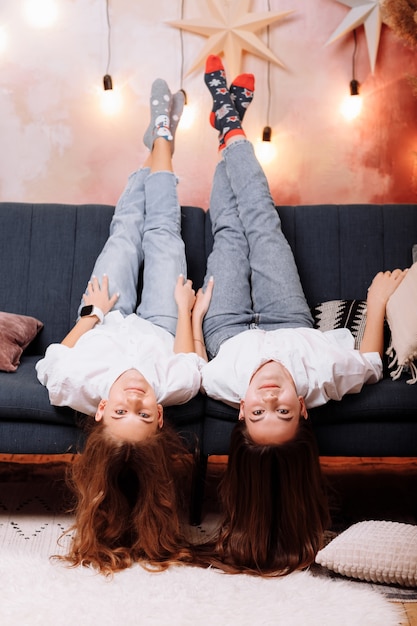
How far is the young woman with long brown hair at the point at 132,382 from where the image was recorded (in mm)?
1804

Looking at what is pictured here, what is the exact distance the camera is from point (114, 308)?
2.54 metres

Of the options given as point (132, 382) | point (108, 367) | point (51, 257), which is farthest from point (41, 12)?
point (132, 382)

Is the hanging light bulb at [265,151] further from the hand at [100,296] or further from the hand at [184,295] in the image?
the hand at [100,296]

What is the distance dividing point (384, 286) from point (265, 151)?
1.24 m

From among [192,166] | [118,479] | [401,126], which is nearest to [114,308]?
[118,479]

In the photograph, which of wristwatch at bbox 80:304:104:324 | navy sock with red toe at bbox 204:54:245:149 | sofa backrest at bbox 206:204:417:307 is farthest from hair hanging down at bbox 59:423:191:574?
navy sock with red toe at bbox 204:54:245:149

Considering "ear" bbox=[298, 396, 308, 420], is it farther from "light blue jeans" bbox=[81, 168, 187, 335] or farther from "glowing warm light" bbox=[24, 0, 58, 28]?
"glowing warm light" bbox=[24, 0, 58, 28]

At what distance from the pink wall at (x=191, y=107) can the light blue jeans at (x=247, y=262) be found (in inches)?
26.3

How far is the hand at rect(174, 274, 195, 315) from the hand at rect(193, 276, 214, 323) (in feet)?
0.07

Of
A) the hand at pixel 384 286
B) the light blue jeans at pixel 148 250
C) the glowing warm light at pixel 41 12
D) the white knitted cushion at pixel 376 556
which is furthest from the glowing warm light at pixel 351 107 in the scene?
the white knitted cushion at pixel 376 556

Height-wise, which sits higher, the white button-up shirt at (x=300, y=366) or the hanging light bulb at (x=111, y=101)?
the hanging light bulb at (x=111, y=101)

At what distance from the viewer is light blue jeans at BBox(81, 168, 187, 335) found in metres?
2.56

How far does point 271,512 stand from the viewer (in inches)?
70.9

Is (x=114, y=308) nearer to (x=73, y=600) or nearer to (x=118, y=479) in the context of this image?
(x=118, y=479)
